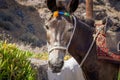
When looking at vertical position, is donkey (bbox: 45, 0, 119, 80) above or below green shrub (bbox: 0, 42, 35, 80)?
above

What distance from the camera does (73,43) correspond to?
18.0 ft

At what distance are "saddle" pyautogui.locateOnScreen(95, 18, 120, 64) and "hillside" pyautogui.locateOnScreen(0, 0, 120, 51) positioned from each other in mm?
20304

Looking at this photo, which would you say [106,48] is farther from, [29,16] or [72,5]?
[29,16]

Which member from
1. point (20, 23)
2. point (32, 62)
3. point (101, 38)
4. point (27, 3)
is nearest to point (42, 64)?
point (32, 62)

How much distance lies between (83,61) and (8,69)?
8.20 ft

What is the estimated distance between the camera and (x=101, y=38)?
19.9 feet

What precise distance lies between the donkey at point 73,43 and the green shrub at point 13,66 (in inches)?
90.0

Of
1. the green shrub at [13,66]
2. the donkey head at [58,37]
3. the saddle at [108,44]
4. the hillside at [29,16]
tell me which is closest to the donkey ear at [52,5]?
the donkey head at [58,37]

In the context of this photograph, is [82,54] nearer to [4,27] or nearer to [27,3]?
[4,27]

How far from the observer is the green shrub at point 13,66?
25.0 ft

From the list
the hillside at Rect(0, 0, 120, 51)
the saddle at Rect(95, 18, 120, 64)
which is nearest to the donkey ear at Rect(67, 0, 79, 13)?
the saddle at Rect(95, 18, 120, 64)

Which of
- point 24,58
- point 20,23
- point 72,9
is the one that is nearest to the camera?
point 72,9

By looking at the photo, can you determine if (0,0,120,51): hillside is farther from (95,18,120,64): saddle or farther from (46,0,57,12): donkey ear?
(46,0,57,12): donkey ear

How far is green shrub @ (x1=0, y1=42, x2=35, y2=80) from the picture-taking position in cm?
761
